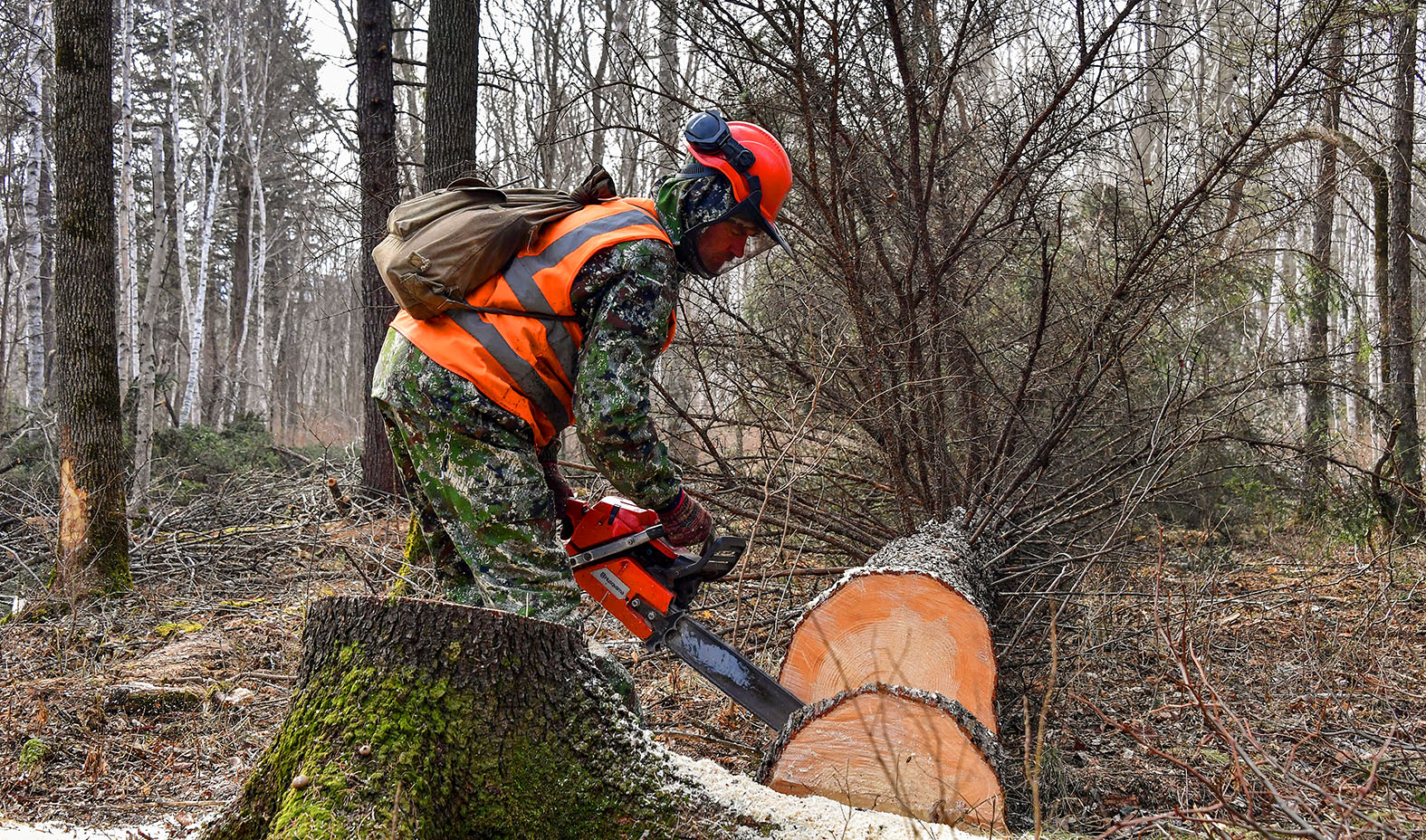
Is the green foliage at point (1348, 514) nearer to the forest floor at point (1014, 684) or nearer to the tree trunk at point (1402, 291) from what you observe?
the tree trunk at point (1402, 291)

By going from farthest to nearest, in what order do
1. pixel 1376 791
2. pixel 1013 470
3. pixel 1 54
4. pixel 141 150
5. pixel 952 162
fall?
pixel 141 150
pixel 1 54
pixel 952 162
pixel 1013 470
pixel 1376 791

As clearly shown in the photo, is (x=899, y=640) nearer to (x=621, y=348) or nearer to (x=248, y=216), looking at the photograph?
(x=621, y=348)

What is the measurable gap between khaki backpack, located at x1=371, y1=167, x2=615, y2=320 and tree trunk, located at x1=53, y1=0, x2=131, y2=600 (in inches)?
154

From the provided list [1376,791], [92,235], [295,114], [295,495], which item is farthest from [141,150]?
[1376,791]

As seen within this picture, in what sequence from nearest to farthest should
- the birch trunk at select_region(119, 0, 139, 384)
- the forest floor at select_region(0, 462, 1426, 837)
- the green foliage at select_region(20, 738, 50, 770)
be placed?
the forest floor at select_region(0, 462, 1426, 837) < the green foliage at select_region(20, 738, 50, 770) < the birch trunk at select_region(119, 0, 139, 384)

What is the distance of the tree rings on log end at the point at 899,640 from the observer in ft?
10.4

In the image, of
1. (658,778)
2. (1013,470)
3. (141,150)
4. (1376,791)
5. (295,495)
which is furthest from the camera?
(141,150)

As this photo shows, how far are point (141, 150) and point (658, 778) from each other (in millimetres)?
23757

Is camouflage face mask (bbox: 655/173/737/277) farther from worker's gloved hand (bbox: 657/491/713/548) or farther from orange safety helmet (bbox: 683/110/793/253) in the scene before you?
worker's gloved hand (bbox: 657/491/713/548)

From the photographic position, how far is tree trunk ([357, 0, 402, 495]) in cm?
800

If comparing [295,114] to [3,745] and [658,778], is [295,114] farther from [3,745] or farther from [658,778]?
[658,778]

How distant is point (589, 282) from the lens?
9.68ft

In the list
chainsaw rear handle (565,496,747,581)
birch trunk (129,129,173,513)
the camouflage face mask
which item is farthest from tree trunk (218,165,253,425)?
chainsaw rear handle (565,496,747,581)

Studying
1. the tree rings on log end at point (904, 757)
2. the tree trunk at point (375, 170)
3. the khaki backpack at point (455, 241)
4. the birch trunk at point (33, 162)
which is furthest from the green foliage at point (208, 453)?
the tree rings on log end at point (904, 757)
